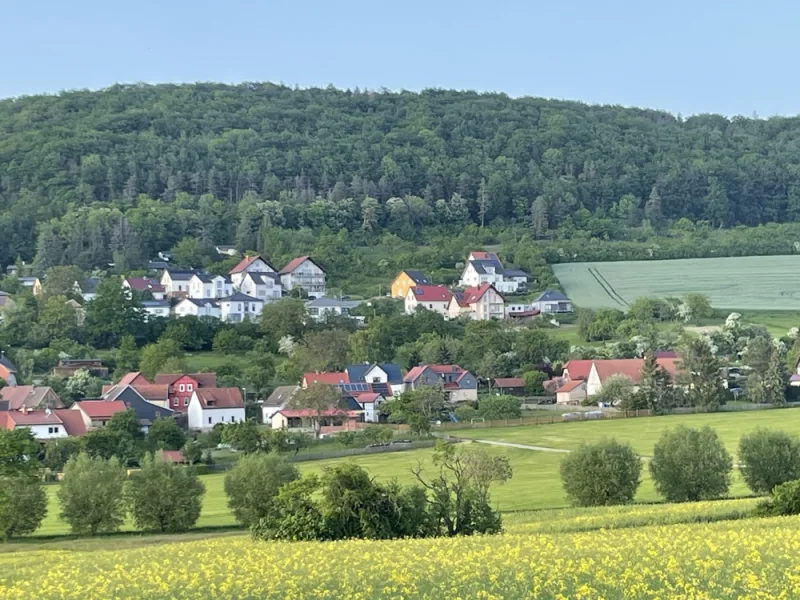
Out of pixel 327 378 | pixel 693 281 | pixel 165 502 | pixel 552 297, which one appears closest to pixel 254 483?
pixel 165 502

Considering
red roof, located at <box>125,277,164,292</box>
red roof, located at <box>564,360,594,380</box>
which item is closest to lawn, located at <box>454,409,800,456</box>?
red roof, located at <box>564,360,594,380</box>

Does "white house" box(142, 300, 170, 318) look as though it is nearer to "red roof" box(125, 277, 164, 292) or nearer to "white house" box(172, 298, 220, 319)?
"white house" box(172, 298, 220, 319)

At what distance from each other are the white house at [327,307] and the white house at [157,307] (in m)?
11.4

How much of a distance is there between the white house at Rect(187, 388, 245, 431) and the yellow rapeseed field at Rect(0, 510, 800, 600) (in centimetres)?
5120

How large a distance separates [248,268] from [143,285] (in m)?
10.1

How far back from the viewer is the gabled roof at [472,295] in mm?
108500

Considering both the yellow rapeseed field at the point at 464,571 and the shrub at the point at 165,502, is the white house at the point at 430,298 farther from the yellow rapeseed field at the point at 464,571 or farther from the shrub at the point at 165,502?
the yellow rapeseed field at the point at 464,571

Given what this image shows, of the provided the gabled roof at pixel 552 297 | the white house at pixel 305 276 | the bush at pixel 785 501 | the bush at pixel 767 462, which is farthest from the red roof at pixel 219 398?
the bush at pixel 785 501

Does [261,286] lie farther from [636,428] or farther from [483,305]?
[636,428]

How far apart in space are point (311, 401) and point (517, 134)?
129 m

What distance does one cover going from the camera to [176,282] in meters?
114

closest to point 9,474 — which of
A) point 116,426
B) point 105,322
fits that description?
point 116,426

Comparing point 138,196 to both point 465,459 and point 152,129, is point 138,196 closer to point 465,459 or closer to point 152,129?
point 152,129

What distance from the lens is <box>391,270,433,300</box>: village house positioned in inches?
4429
